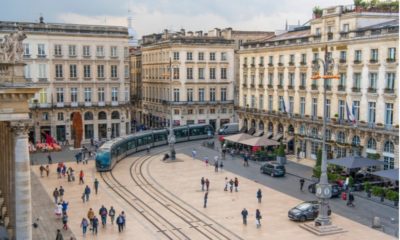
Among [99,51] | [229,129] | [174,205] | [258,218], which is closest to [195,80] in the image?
[229,129]

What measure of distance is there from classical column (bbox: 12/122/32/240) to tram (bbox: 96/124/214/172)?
3094 cm

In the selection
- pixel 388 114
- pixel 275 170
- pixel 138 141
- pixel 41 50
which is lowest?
pixel 275 170

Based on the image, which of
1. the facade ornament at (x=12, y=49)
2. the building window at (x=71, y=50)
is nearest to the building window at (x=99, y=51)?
the building window at (x=71, y=50)

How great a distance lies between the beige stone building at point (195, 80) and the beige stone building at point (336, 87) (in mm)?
13198

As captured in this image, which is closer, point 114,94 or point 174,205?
point 174,205

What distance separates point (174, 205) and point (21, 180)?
19.3 m

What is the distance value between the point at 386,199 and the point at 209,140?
42499mm

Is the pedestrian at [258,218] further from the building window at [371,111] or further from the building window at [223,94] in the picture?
the building window at [223,94]

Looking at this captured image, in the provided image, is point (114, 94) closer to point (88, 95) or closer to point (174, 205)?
point (88, 95)

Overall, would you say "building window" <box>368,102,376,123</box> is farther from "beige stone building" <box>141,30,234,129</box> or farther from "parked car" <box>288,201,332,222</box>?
"beige stone building" <box>141,30,234,129</box>

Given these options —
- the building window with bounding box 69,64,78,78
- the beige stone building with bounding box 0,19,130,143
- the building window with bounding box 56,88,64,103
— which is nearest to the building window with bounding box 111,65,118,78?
the beige stone building with bounding box 0,19,130,143

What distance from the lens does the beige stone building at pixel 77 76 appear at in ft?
253

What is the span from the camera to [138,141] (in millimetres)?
74000

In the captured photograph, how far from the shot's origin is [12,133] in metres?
26.7
